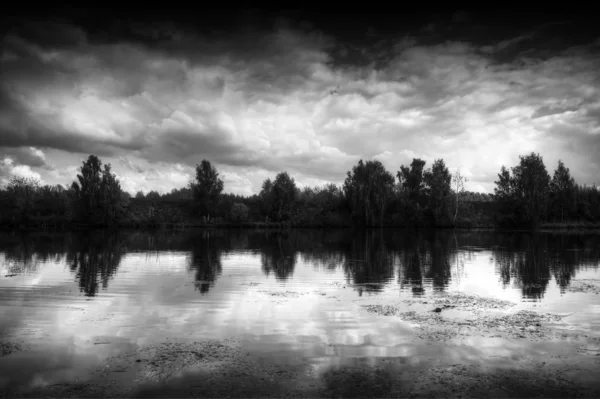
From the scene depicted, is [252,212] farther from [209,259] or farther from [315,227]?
[209,259]

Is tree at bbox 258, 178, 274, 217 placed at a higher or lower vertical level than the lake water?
higher

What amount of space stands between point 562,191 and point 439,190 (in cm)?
3497

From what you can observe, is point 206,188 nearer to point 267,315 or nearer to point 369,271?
point 369,271

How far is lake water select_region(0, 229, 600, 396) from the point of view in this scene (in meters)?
9.96

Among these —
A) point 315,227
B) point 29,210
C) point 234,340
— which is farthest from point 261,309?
point 29,210

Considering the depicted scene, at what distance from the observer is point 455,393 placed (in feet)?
26.9

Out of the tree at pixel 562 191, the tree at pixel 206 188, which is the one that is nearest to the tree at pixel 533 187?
the tree at pixel 562 191

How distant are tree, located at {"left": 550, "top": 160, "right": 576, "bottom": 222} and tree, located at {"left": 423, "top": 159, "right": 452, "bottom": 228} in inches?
1122

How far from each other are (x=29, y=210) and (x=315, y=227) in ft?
253

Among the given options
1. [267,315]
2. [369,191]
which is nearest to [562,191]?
[369,191]

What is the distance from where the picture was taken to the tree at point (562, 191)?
109m

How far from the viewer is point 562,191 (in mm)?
111312

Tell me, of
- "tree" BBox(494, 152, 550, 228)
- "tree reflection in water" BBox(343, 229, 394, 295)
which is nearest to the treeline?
"tree" BBox(494, 152, 550, 228)

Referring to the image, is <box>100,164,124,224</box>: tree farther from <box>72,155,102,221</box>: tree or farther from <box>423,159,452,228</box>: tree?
<box>423,159,452,228</box>: tree
